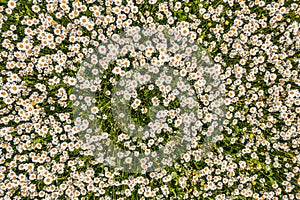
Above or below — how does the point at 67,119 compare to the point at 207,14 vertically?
below

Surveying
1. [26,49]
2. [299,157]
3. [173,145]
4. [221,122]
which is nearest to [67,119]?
[26,49]

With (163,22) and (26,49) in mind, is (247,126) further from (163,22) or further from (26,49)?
(26,49)

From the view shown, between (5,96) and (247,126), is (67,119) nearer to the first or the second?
(5,96)

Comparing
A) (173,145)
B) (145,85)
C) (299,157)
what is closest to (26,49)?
(145,85)

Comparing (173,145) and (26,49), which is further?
(173,145)

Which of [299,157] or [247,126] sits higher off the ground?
[247,126]

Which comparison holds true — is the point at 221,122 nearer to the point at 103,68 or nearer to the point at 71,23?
the point at 103,68

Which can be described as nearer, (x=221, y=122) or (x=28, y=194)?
(x=28, y=194)

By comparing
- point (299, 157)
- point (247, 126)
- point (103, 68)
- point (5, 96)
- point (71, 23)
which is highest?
point (71, 23)

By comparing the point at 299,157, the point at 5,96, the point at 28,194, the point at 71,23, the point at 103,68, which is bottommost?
the point at 28,194
